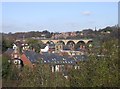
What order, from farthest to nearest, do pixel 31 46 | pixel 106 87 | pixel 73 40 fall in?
pixel 73 40 → pixel 31 46 → pixel 106 87

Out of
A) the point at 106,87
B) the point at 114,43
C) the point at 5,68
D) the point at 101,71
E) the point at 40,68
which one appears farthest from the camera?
the point at 5,68

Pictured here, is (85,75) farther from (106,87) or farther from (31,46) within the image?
(31,46)

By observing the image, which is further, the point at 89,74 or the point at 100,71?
the point at 89,74

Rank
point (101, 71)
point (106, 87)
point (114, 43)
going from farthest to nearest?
point (114, 43) → point (101, 71) → point (106, 87)

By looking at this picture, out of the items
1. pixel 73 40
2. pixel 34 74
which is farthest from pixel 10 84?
pixel 73 40

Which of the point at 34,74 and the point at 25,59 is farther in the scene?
the point at 25,59

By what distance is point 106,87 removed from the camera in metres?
3.71

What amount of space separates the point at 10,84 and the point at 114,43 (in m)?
1.84

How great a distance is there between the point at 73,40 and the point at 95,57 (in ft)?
81.9

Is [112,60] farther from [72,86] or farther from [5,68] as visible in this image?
[5,68]

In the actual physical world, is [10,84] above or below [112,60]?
below

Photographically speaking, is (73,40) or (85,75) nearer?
(85,75)

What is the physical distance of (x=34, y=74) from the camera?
4359 millimetres

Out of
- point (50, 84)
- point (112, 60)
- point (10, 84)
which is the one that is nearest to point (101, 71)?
point (112, 60)
